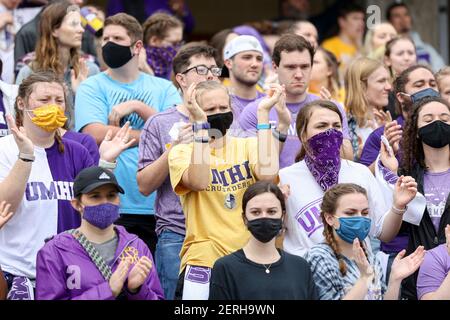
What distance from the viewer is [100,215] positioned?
8672 millimetres

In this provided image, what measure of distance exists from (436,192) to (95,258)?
273 centimetres

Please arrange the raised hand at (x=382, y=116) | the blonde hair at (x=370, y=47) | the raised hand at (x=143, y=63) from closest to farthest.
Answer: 1. the raised hand at (x=382, y=116)
2. the raised hand at (x=143, y=63)
3. the blonde hair at (x=370, y=47)

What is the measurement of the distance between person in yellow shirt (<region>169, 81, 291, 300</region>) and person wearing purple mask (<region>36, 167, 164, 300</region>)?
565 millimetres

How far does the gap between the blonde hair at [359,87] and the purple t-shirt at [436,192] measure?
1.92 m

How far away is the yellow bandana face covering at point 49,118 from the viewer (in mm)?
9383

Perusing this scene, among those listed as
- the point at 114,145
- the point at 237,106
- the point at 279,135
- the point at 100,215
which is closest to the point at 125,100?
the point at 237,106

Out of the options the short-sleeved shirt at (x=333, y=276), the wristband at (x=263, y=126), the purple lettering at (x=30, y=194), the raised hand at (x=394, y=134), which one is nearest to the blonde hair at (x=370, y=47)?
the raised hand at (x=394, y=134)

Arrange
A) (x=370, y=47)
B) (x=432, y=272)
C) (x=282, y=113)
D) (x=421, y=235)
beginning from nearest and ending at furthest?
(x=432, y=272), (x=421, y=235), (x=282, y=113), (x=370, y=47)

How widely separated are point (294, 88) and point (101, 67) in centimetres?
246

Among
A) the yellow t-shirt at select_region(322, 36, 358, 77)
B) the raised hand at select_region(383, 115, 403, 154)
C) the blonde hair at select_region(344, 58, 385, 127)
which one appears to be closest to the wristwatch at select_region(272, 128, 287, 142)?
the raised hand at select_region(383, 115, 403, 154)

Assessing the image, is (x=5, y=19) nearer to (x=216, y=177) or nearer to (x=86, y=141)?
(x=86, y=141)

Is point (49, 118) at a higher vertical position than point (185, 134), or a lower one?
higher

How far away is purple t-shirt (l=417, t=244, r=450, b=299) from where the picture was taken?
30.0ft

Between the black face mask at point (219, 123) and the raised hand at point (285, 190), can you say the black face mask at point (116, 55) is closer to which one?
the black face mask at point (219, 123)
